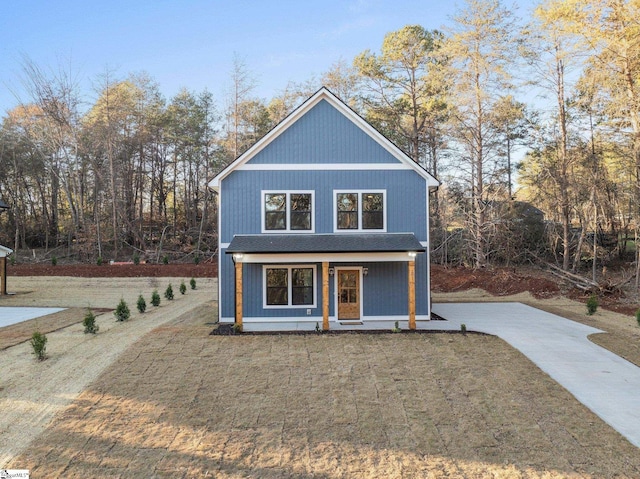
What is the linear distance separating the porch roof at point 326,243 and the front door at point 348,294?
3.85ft

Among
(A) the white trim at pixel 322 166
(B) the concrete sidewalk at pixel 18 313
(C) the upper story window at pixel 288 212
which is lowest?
(B) the concrete sidewalk at pixel 18 313

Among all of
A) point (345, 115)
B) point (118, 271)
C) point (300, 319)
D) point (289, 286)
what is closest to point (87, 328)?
point (289, 286)

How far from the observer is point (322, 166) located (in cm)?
1225

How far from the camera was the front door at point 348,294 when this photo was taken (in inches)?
481

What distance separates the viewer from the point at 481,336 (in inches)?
397

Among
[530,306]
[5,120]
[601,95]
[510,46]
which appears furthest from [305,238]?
[5,120]

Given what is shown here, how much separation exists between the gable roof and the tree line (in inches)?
415

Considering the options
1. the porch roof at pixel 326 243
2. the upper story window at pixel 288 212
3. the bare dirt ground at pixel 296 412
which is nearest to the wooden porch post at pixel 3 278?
the bare dirt ground at pixel 296 412

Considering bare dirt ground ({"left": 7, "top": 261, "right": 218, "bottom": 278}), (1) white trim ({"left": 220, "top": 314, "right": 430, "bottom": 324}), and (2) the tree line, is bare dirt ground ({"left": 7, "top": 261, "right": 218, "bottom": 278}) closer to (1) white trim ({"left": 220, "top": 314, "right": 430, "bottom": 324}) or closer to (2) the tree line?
(2) the tree line

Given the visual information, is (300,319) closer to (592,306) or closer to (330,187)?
(330,187)

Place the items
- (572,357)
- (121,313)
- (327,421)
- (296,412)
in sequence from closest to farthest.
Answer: (327,421), (296,412), (572,357), (121,313)

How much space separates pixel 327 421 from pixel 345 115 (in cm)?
958

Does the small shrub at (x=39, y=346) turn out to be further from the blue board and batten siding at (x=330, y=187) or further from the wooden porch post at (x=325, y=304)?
the wooden porch post at (x=325, y=304)

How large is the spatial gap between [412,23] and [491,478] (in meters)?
25.6
